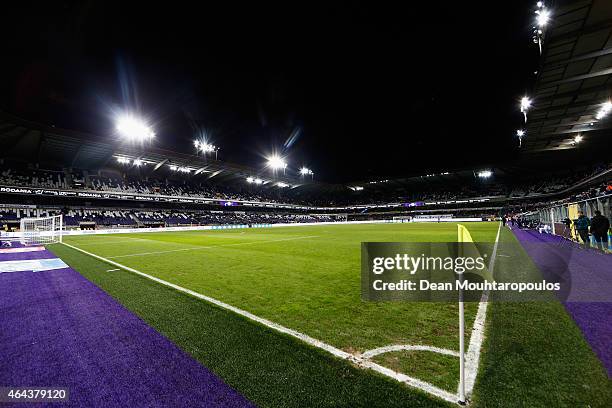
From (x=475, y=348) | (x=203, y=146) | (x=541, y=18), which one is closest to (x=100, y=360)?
(x=475, y=348)

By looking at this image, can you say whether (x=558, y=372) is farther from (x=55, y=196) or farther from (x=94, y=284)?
(x=55, y=196)

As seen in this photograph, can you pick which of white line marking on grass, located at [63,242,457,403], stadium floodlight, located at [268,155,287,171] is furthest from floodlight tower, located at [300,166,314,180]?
white line marking on grass, located at [63,242,457,403]

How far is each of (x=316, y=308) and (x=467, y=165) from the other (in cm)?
7346

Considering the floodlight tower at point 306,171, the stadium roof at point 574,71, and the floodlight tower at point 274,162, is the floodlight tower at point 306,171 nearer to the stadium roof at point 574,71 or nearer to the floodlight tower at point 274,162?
the floodlight tower at point 274,162

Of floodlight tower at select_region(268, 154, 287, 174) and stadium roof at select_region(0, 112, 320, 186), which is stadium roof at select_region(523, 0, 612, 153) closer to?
stadium roof at select_region(0, 112, 320, 186)

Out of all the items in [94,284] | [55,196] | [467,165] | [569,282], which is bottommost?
[569,282]

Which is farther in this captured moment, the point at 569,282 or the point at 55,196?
the point at 55,196

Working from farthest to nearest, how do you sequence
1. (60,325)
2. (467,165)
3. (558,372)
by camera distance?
(467,165)
(60,325)
(558,372)

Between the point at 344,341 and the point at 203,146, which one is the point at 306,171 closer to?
the point at 203,146

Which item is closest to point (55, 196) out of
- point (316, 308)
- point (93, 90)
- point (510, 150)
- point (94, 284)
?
point (93, 90)

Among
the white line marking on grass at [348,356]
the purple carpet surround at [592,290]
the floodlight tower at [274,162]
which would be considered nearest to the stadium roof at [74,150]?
the floodlight tower at [274,162]

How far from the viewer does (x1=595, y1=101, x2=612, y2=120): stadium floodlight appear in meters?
17.0

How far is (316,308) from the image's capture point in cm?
457

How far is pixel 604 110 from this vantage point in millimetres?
17859
